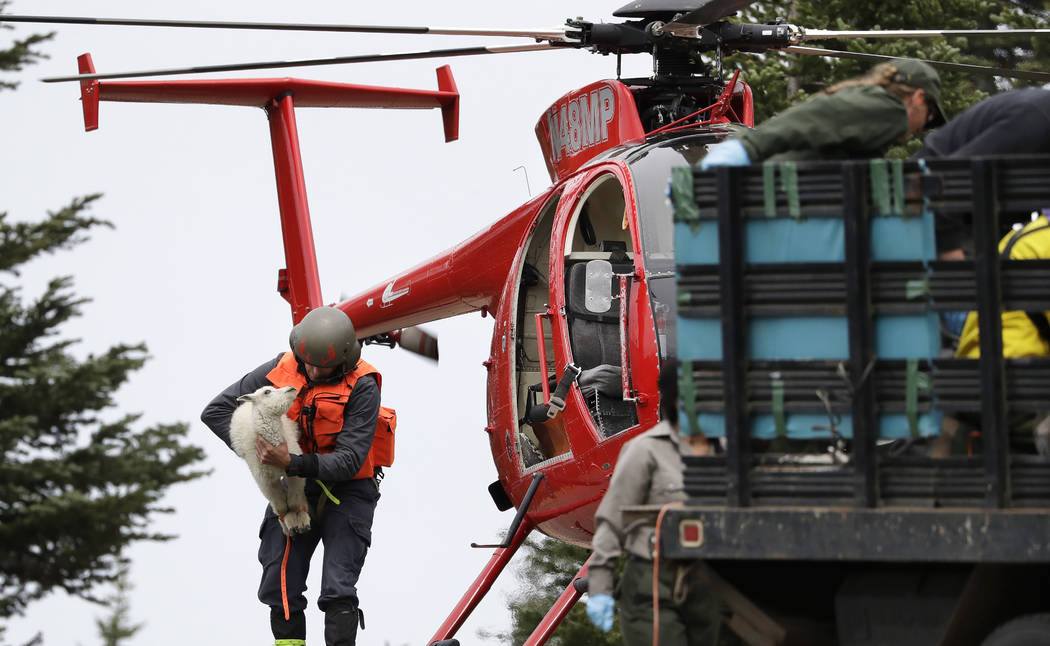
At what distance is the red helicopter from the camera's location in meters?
7.71

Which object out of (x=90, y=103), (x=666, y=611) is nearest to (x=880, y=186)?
(x=666, y=611)

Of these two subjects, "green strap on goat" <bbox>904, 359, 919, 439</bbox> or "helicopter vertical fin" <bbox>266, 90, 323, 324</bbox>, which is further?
"helicopter vertical fin" <bbox>266, 90, 323, 324</bbox>

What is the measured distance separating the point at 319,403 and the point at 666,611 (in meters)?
3.06

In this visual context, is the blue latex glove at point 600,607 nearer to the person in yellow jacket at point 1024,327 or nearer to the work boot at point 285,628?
the person in yellow jacket at point 1024,327

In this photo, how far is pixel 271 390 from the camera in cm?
730

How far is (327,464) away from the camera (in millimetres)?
7395

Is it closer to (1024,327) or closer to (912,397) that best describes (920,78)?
(1024,327)

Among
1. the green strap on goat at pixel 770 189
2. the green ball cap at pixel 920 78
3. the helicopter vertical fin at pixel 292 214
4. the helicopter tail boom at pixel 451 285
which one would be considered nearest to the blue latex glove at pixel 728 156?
the green strap on goat at pixel 770 189

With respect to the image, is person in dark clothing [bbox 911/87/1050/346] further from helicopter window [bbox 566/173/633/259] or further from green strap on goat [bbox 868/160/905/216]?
helicopter window [bbox 566/173/633/259]

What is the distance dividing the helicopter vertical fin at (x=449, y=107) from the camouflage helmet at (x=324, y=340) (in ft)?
14.5

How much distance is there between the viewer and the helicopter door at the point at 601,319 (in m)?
8.04

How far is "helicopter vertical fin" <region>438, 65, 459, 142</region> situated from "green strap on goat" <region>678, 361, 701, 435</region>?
25.3 ft

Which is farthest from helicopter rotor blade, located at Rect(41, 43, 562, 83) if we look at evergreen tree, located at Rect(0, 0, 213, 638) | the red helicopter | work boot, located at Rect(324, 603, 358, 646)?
evergreen tree, located at Rect(0, 0, 213, 638)

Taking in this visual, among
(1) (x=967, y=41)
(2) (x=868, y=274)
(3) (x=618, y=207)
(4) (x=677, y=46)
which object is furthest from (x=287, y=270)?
(1) (x=967, y=41)
